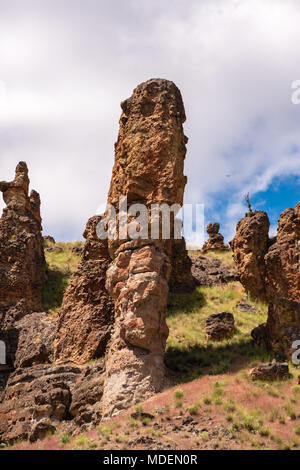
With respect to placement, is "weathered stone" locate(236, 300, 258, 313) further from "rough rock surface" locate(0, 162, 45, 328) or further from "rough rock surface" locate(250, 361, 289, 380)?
"rough rock surface" locate(0, 162, 45, 328)

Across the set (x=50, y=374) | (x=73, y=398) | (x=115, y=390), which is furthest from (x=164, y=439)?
(x=50, y=374)

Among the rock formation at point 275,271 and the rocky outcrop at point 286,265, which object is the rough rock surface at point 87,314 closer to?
the rock formation at point 275,271

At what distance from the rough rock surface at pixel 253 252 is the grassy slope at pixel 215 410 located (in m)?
9.47

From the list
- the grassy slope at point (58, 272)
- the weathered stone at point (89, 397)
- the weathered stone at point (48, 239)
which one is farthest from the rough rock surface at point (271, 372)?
the weathered stone at point (48, 239)

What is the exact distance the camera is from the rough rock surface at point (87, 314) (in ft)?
77.7

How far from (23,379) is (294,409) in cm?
1289

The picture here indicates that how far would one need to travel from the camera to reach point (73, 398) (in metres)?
19.4

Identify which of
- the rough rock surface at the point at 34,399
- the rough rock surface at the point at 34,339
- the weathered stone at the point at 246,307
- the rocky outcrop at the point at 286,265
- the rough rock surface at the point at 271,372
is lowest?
the rough rock surface at the point at 34,399

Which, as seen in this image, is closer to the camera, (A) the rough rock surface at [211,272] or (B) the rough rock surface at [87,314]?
(B) the rough rock surface at [87,314]

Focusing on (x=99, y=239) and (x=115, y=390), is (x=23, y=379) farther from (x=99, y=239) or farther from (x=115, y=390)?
(x=99, y=239)

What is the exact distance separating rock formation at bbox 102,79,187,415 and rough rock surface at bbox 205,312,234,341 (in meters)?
5.22

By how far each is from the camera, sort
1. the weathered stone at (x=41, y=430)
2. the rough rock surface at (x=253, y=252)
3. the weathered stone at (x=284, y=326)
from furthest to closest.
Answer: the rough rock surface at (x=253, y=252) < the weathered stone at (x=284, y=326) < the weathered stone at (x=41, y=430)

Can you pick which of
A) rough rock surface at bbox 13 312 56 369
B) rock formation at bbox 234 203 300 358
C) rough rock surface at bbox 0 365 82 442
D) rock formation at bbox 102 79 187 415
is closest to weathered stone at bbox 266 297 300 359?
rock formation at bbox 234 203 300 358

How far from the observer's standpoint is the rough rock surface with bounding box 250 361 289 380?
1728 cm
